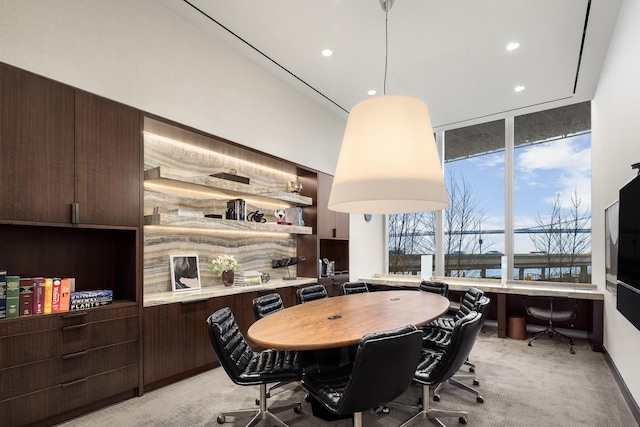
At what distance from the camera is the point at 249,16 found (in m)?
3.61

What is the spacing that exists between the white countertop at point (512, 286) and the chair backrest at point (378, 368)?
3.93m

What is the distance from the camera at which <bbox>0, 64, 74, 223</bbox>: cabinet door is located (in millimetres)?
2398

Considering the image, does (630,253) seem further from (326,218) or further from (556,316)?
(326,218)

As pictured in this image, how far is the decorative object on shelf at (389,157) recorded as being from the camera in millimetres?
2473

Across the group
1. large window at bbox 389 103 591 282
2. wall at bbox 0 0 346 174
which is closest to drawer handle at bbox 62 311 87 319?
wall at bbox 0 0 346 174

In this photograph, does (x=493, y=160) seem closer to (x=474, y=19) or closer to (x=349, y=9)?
(x=474, y=19)

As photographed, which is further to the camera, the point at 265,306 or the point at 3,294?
the point at 265,306

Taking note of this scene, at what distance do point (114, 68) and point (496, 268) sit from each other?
246 inches

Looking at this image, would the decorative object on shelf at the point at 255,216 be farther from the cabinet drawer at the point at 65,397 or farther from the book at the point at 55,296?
the book at the point at 55,296

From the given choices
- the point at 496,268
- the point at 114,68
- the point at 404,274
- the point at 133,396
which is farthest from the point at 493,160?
the point at 133,396

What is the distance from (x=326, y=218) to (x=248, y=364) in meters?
3.25

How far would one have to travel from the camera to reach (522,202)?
20.1 feet

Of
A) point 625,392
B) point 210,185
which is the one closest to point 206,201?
point 210,185

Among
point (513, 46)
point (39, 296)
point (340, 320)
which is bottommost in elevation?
point (340, 320)
